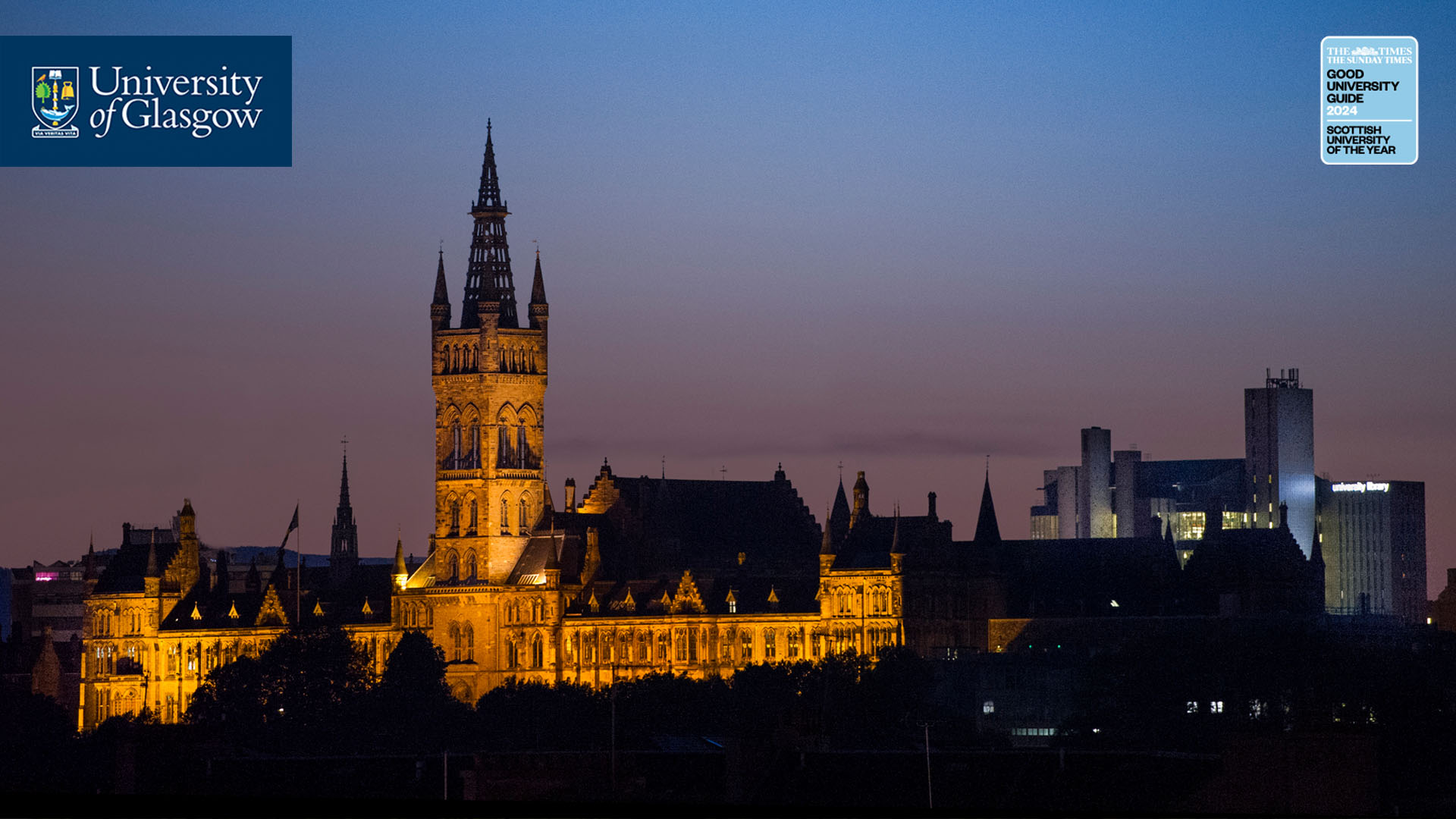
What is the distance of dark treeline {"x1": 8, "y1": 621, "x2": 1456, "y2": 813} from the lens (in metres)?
102

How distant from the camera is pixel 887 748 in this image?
141750mm

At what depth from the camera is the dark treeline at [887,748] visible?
4018 inches

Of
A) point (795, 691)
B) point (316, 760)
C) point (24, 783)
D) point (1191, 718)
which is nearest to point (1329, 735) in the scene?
point (316, 760)

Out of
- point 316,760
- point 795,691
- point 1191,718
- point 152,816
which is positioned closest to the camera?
point 152,816

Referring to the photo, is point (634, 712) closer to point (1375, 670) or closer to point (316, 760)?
point (1375, 670)

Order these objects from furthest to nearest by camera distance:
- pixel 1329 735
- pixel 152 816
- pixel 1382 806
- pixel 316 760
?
pixel 316 760, pixel 1382 806, pixel 1329 735, pixel 152 816

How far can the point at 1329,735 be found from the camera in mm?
93125

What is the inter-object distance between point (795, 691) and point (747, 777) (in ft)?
301

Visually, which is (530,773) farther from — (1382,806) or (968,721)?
(968,721)

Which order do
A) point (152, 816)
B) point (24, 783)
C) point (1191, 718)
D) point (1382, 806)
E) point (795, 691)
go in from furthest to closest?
point (795, 691), point (1191, 718), point (24, 783), point (1382, 806), point (152, 816)

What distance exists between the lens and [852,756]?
11056 centimetres

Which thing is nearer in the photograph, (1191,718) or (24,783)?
(24,783)

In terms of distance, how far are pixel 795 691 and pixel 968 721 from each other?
1332 centimetres

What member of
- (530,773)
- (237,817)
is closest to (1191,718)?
(530,773)
